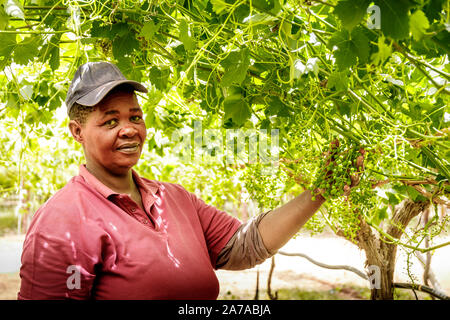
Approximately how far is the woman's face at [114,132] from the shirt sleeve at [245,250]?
461 mm

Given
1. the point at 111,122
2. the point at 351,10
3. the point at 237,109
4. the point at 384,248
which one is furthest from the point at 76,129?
the point at 384,248

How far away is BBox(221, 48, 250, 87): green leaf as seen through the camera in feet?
4.06

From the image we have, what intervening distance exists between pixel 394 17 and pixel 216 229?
1053 millimetres

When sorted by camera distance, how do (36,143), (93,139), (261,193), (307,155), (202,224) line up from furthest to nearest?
1. (36,143)
2. (202,224)
3. (261,193)
4. (93,139)
5. (307,155)

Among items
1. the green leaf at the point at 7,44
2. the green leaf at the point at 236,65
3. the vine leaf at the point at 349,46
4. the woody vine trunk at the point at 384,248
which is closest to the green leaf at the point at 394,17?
the vine leaf at the point at 349,46

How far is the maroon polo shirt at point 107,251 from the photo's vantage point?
1.23 m

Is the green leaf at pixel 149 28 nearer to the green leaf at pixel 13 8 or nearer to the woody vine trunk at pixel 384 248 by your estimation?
the green leaf at pixel 13 8

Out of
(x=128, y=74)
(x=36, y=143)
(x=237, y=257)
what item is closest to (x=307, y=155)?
(x=237, y=257)

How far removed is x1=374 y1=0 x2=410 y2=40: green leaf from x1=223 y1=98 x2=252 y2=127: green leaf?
76 centimetres

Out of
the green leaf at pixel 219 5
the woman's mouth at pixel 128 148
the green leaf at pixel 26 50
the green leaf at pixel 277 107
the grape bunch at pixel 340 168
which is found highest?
the green leaf at pixel 26 50

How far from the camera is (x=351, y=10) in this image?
0.81 meters

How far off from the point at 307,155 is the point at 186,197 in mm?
575

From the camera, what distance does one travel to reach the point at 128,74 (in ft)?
5.68

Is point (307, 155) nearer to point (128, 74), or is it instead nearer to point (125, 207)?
point (125, 207)
